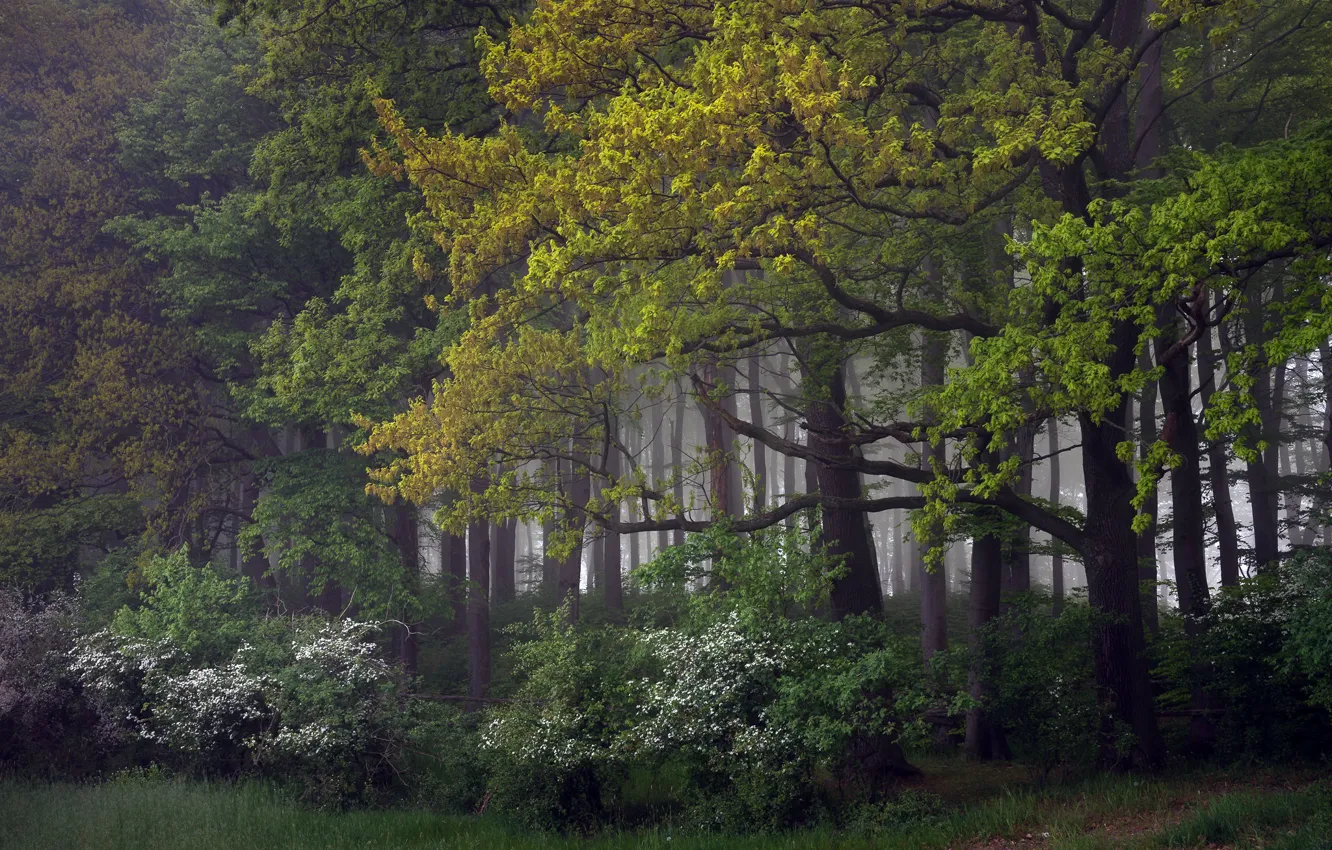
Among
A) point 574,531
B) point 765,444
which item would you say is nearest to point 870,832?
point 574,531

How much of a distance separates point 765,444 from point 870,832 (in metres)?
6.65

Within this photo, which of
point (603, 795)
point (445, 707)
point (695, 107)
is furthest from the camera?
point (445, 707)

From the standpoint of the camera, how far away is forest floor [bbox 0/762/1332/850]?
9.34 meters

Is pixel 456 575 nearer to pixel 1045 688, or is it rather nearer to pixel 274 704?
pixel 274 704

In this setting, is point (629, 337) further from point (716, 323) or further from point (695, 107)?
point (695, 107)

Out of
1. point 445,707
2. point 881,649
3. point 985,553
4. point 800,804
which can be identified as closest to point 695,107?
point 881,649

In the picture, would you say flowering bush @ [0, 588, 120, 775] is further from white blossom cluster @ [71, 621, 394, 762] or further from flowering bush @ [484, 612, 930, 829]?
flowering bush @ [484, 612, 930, 829]

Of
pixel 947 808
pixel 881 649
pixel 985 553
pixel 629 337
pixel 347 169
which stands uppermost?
pixel 347 169

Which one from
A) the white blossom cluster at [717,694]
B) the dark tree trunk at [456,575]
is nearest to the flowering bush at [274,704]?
the white blossom cluster at [717,694]

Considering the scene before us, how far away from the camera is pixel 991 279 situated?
1667cm

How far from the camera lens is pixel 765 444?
16078mm

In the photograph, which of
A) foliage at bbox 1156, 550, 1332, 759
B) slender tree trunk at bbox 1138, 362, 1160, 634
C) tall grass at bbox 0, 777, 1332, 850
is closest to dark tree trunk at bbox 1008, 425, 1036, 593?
slender tree trunk at bbox 1138, 362, 1160, 634

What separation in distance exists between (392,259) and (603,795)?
954 centimetres

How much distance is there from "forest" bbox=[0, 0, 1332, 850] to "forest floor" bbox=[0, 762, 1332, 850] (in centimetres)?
7
